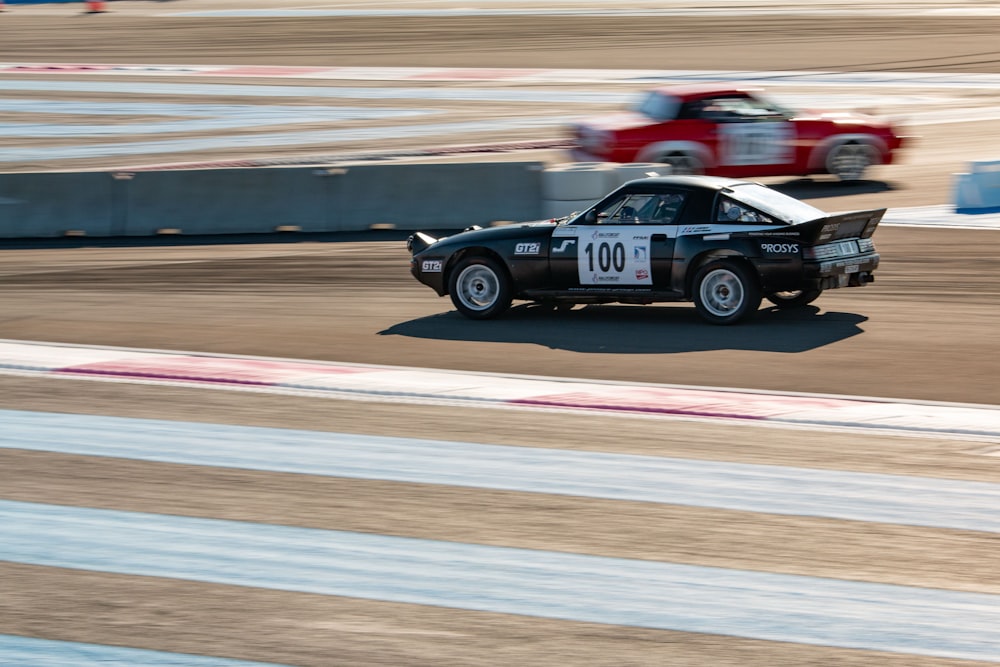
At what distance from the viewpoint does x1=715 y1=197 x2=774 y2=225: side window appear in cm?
1144

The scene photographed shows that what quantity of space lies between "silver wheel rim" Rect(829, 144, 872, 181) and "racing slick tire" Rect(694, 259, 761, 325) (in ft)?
26.5

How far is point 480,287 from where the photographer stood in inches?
488

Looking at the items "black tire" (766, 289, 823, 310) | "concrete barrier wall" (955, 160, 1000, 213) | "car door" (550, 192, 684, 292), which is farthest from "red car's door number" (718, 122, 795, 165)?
"car door" (550, 192, 684, 292)

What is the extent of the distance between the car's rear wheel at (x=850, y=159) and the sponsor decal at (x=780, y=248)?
27.1 ft

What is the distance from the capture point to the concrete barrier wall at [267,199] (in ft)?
58.1

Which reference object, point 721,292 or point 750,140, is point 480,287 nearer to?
point 721,292

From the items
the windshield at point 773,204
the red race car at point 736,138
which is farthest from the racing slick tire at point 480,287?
the red race car at point 736,138

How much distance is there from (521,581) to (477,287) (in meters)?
6.65

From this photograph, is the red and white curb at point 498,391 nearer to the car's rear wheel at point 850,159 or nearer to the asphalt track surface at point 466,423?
the asphalt track surface at point 466,423

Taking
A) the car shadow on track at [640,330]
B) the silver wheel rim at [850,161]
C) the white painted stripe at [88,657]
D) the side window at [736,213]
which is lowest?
the white painted stripe at [88,657]

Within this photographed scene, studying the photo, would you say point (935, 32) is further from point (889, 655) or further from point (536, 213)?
point (889, 655)

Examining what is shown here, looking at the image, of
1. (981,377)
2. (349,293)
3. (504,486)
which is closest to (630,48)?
(349,293)

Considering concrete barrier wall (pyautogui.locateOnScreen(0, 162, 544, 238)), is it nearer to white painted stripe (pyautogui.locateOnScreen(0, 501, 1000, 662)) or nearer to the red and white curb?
the red and white curb

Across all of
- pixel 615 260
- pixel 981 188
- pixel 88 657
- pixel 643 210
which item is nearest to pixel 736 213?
pixel 643 210
